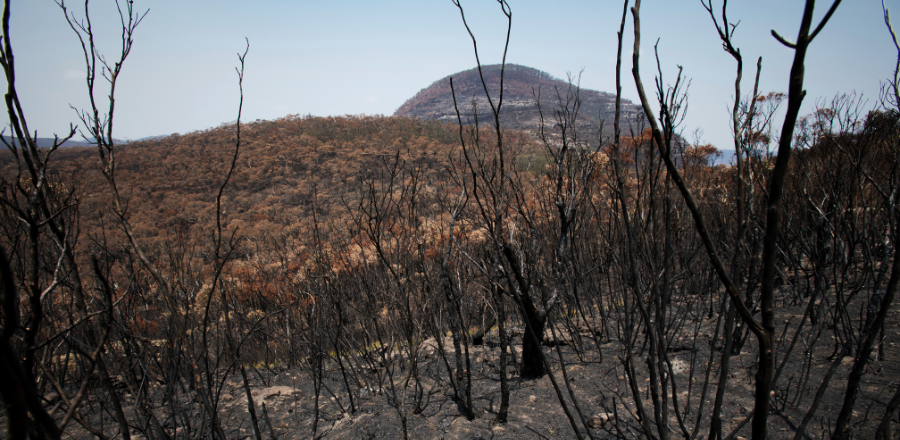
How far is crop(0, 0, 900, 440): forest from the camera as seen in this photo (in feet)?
3.15

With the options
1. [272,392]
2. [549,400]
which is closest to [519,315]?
[549,400]

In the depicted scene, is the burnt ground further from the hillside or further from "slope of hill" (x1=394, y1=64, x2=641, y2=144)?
"slope of hill" (x1=394, y1=64, x2=641, y2=144)

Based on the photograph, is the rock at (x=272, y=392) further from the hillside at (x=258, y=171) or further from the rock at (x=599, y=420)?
the hillside at (x=258, y=171)

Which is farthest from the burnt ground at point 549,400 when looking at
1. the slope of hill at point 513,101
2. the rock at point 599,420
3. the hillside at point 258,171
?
the slope of hill at point 513,101

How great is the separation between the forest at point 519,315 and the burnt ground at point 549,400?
2 cm

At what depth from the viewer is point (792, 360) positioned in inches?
120

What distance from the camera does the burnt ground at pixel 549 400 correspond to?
2369mm

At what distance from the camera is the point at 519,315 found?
15.9 ft

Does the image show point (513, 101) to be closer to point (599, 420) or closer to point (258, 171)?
point (258, 171)

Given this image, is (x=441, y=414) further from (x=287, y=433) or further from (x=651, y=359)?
(x=651, y=359)

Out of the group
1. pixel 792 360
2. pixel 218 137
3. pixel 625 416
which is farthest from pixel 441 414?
pixel 218 137

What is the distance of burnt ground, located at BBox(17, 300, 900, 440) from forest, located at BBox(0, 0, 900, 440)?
0.02 metres

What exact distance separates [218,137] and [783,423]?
2860 centimetres

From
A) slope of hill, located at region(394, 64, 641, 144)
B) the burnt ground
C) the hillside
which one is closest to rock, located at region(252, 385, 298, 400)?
the burnt ground
